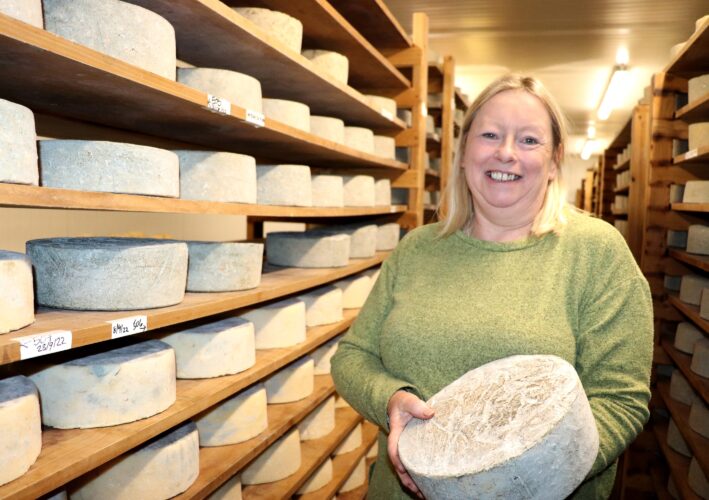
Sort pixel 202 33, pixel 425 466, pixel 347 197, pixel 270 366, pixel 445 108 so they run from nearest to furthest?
pixel 425 466 < pixel 202 33 < pixel 270 366 < pixel 347 197 < pixel 445 108

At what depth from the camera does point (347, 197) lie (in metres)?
3.15

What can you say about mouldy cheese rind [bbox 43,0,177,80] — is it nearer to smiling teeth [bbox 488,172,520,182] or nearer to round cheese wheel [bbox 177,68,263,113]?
round cheese wheel [bbox 177,68,263,113]

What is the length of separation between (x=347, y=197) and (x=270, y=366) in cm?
117

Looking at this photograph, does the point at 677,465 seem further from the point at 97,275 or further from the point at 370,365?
the point at 97,275

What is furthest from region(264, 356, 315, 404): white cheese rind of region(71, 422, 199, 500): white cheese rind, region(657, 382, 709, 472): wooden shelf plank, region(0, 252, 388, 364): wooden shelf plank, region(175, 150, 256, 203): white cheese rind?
region(657, 382, 709, 472): wooden shelf plank

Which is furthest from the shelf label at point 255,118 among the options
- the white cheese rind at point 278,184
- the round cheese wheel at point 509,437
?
the round cheese wheel at point 509,437

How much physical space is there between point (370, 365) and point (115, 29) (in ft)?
3.38

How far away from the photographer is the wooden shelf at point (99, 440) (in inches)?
49.9

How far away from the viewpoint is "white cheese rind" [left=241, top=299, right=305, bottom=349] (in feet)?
7.95

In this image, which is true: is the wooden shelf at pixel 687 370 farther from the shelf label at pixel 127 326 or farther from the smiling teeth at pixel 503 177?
the shelf label at pixel 127 326

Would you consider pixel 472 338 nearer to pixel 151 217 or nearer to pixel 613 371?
pixel 613 371

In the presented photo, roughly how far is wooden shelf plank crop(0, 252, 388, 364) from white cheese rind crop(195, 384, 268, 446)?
14.7 inches

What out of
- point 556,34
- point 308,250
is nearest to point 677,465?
point 308,250

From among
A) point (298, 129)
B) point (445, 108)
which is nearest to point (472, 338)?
point (298, 129)
